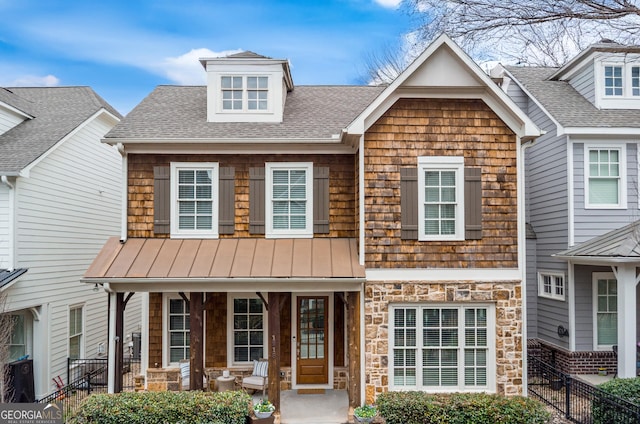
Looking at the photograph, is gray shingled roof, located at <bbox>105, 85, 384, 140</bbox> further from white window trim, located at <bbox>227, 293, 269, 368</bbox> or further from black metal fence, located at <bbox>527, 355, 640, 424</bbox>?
black metal fence, located at <bbox>527, 355, 640, 424</bbox>

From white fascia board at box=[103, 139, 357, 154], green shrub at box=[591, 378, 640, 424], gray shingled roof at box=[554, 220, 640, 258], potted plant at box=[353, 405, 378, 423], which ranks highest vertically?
white fascia board at box=[103, 139, 357, 154]

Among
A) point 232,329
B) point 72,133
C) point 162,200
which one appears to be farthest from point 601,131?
point 72,133

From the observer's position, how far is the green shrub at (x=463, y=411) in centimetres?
832

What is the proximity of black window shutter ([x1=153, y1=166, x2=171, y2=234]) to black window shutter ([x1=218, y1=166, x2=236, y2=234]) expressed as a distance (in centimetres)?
114

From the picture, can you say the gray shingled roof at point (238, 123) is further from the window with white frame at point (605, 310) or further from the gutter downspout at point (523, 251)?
the window with white frame at point (605, 310)

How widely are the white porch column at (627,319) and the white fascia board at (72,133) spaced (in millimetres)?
13202

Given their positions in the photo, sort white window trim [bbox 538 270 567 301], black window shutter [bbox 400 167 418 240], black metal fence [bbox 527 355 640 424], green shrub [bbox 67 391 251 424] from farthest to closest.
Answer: white window trim [bbox 538 270 567 301] → black window shutter [bbox 400 167 418 240] → green shrub [bbox 67 391 251 424] → black metal fence [bbox 527 355 640 424]

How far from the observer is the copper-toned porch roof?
Result: 955cm

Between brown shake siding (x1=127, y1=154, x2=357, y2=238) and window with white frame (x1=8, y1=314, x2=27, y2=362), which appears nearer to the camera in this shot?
brown shake siding (x1=127, y1=154, x2=357, y2=238)

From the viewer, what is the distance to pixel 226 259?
1007 centimetres

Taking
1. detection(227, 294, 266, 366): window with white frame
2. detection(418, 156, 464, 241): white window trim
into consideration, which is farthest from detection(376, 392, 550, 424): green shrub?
detection(227, 294, 266, 366): window with white frame

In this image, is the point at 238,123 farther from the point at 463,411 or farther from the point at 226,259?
the point at 463,411

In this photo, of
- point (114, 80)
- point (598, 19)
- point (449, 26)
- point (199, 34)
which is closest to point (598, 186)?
point (598, 19)

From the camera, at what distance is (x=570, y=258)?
446 inches
